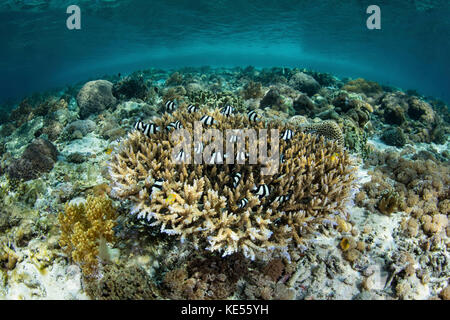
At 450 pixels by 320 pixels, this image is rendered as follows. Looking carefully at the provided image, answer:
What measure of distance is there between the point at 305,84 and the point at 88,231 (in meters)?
14.1

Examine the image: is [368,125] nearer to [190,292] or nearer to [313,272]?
[313,272]

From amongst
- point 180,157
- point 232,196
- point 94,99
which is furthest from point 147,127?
point 94,99

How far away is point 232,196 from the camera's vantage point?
3873 mm

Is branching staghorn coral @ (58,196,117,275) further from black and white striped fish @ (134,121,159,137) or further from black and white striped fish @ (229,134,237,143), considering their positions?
black and white striped fish @ (229,134,237,143)

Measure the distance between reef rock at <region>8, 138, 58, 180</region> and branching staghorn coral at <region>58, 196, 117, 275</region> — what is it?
11.3 ft

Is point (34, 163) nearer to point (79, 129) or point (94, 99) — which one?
point (79, 129)

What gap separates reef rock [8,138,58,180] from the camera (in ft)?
21.6

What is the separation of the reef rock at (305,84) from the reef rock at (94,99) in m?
11.0

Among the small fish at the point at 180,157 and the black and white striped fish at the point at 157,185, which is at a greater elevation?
the small fish at the point at 180,157

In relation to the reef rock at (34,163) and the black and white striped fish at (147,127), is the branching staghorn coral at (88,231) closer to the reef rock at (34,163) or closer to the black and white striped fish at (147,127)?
the black and white striped fish at (147,127)

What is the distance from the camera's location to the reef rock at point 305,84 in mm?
14266

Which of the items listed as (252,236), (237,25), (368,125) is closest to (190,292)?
(252,236)

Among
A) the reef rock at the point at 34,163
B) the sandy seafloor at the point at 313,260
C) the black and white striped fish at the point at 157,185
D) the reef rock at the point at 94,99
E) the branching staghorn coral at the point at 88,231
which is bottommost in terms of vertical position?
the sandy seafloor at the point at 313,260

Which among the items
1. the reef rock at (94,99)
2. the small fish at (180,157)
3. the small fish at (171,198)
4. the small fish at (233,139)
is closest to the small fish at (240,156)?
the small fish at (233,139)
